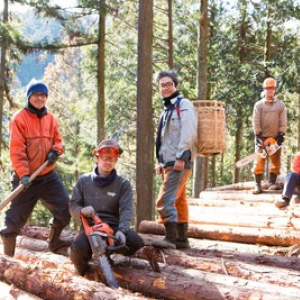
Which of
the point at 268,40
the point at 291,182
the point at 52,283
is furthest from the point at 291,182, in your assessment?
the point at 268,40

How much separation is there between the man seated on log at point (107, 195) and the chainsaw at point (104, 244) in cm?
27

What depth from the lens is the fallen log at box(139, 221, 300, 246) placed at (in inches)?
250

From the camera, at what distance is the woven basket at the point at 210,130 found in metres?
6.13

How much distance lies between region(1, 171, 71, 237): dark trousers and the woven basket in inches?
77.5

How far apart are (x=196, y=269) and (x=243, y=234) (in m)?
2.04

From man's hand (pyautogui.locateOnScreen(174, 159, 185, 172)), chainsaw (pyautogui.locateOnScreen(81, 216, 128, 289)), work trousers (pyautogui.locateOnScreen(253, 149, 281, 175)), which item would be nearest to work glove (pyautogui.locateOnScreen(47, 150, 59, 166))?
chainsaw (pyautogui.locateOnScreen(81, 216, 128, 289))

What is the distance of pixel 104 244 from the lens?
4438 mm

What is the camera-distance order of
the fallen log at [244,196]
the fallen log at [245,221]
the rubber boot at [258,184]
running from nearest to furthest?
the fallen log at [245,221] < the fallen log at [244,196] < the rubber boot at [258,184]

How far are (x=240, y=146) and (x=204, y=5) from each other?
8.29 m

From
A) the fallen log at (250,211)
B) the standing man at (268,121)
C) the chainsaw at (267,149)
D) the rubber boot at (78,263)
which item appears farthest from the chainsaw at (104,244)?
the standing man at (268,121)

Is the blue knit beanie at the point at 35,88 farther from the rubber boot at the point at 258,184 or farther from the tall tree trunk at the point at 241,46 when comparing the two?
the tall tree trunk at the point at 241,46

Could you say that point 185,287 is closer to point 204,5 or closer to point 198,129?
point 198,129

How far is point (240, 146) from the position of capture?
21109 millimetres

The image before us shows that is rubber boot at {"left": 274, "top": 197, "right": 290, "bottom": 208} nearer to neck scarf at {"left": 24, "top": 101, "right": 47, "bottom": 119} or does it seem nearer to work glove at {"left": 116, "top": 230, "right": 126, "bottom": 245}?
work glove at {"left": 116, "top": 230, "right": 126, "bottom": 245}
